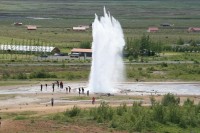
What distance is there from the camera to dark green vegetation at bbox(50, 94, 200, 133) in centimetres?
4194

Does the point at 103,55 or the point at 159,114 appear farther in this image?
the point at 103,55

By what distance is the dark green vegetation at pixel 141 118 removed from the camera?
4194 cm

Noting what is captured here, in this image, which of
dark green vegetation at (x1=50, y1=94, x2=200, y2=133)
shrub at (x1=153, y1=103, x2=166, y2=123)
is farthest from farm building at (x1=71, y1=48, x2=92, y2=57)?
shrub at (x1=153, y1=103, x2=166, y2=123)

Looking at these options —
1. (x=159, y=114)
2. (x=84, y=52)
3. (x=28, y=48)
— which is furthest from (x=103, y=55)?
(x=28, y=48)

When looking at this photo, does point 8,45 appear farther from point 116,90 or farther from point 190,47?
point 116,90

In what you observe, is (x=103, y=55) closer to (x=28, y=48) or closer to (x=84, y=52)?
(x=84, y=52)

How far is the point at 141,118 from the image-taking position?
4228 cm

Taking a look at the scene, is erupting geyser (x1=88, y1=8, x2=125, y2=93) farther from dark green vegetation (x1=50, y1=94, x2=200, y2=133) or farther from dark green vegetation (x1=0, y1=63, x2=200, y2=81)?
dark green vegetation (x1=50, y1=94, x2=200, y2=133)

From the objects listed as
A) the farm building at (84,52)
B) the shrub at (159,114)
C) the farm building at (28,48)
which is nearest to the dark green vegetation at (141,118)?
the shrub at (159,114)

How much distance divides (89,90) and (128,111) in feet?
59.9

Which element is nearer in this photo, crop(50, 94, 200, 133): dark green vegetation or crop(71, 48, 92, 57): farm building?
crop(50, 94, 200, 133): dark green vegetation

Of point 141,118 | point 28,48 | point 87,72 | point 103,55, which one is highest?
point 28,48

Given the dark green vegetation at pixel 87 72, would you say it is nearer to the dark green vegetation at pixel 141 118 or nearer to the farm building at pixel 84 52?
the farm building at pixel 84 52

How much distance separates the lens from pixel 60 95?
60000mm
